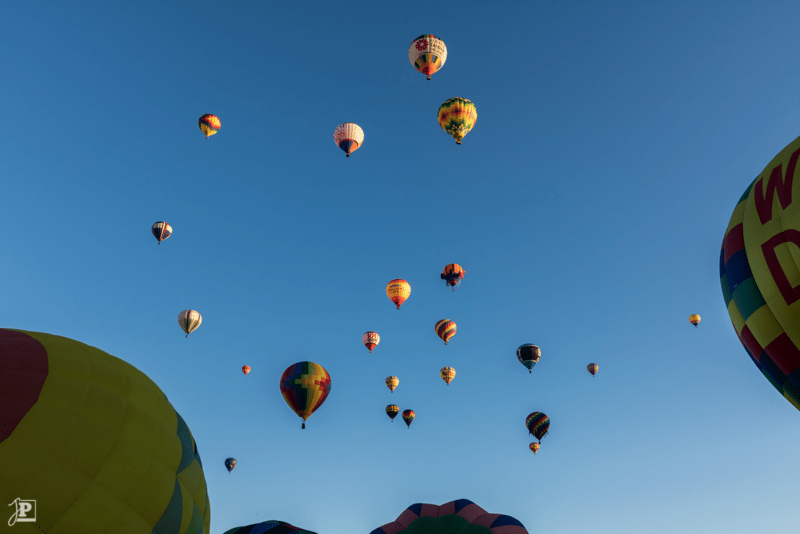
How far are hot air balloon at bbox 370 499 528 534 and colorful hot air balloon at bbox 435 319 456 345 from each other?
18.5 metres

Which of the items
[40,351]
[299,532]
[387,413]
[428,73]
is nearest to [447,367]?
[387,413]

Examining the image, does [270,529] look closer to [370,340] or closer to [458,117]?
[458,117]

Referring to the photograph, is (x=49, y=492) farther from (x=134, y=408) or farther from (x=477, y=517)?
(x=477, y=517)

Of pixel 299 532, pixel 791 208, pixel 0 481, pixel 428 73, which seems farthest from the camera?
pixel 428 73

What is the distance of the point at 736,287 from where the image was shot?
8430mm

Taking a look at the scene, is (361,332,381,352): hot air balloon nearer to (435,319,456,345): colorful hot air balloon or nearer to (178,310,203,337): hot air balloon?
(435,319,456,345): colorful hot air balloon

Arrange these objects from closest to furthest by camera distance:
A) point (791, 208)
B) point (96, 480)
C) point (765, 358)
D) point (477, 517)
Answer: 1. point (96, 480)
2. point (791, 208)
3. point (765, 358)
4. point (477, 517)

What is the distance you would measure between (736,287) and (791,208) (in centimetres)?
172

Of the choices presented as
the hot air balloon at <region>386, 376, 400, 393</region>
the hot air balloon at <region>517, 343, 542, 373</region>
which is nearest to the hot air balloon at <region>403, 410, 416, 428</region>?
the hot air balloon at <region>386, 376, 400, 393</region>

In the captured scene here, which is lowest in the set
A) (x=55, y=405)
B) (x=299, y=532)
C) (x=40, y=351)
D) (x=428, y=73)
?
(x=299, y=532)

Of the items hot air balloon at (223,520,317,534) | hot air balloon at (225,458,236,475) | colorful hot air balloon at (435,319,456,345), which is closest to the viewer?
hot air balloon at (223,520,317,534)

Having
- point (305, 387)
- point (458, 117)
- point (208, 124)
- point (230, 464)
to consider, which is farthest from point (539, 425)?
point (208, 124)

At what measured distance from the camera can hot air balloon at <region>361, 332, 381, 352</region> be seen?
32500 mm

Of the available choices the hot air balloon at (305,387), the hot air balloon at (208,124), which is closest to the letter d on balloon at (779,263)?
the hot air balloon at (305,387)
